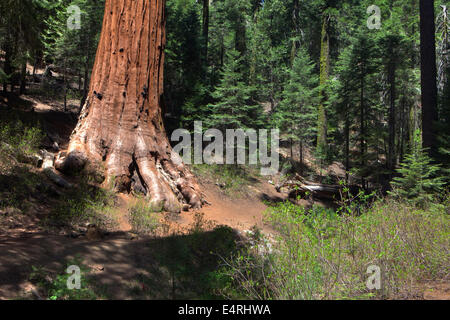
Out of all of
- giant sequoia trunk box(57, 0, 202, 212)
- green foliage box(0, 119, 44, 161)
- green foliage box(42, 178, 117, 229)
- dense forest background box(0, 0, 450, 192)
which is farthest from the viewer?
dense forest background box(0, 0, 450, 192)

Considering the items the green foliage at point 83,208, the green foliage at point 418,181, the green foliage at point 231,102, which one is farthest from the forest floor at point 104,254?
the green foliage at point 231,102

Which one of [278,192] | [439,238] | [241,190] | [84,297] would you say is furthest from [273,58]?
[84,297]

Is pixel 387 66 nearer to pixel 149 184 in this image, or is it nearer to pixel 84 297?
pixel 149 184

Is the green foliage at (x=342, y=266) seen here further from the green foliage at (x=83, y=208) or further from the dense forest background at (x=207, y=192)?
the green foliage at (x=83, y=208)

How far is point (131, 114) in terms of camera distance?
8250mm

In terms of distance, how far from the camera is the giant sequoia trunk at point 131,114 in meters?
7.68

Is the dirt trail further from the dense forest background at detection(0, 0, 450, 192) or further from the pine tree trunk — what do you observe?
the pine tree trunk

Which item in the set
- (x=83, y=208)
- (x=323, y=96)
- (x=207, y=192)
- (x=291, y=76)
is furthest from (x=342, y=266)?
(x=291, y=76)

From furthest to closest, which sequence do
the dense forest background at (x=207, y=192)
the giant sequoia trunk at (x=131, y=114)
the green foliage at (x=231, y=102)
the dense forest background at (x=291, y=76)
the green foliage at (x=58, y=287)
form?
the green foliage at (x=231, y=102)
the dense forest background at (x=291, y=76)
the giant sequoia trunk at (x=131, y=114)
the dense forest background at (x=207, y=192)
the green foliage at (x=58, y=287)

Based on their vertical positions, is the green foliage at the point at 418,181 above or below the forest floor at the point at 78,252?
above

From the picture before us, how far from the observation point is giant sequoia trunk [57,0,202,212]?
7679 mm

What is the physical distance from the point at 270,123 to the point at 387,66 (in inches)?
277

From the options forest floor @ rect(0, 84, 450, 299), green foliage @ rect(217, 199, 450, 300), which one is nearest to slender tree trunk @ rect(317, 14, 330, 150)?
green foliage @ rect(217, 199, 450, 300)

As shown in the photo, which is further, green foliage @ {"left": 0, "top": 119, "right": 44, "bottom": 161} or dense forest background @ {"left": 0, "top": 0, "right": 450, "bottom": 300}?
green foliage @ {"left": 0, "top": 119, "right": 44, "bottom": 161}
